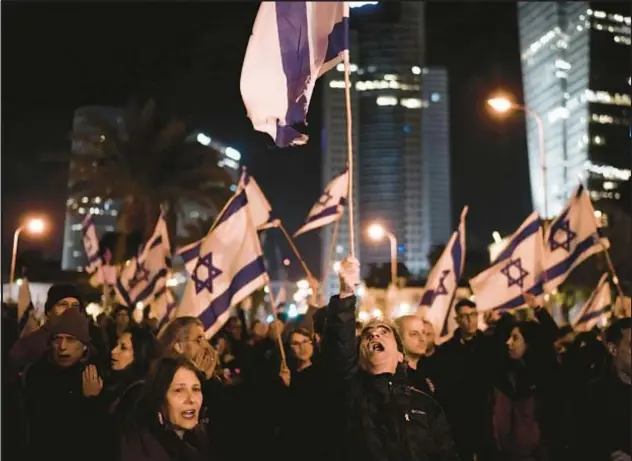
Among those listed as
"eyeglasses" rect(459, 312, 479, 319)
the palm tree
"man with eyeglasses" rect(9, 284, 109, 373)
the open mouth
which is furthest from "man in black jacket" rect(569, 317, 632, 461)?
the palm tree

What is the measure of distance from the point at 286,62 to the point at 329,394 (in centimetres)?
205

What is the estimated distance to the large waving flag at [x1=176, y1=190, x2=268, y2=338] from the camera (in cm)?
778

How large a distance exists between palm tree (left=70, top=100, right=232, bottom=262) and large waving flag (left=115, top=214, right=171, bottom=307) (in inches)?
307

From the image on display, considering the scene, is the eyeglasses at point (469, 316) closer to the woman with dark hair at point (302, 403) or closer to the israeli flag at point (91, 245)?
the woman with dark hair at point (302, 403)

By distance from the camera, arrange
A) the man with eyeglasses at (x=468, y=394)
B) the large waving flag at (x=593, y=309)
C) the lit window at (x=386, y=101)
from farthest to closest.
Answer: the lit window at (x=386, y=101)
the large waving flag at (x=593, y=309)
the man with eyeglasses at (x=468, y=394)

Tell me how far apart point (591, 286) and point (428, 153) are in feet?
291

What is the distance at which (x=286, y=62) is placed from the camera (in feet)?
15.9

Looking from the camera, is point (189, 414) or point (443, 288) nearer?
point (189, 414)

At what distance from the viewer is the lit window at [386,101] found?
333 ft

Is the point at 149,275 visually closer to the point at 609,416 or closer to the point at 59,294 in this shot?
the point at 59,294

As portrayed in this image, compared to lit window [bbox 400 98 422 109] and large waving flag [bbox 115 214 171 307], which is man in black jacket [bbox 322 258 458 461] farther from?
lit window [bbox 400 98 422 109]

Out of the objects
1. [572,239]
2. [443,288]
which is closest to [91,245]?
[443,288]

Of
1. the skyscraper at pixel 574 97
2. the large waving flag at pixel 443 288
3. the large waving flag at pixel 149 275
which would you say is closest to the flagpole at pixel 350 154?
the large waving flag at pixel 443 288

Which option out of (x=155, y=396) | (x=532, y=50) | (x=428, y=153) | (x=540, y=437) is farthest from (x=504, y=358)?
(x=428, y=153)
